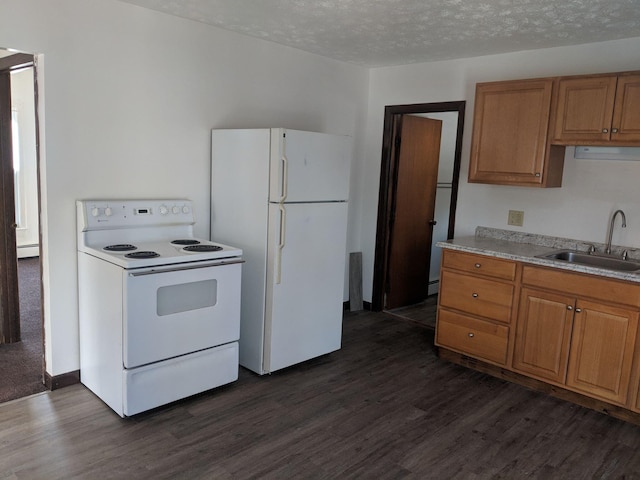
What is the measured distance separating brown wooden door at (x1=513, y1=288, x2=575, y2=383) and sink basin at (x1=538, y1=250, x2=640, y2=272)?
12.4 inches

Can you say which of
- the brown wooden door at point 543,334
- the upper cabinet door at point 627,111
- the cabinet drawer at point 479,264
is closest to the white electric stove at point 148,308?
the cabinet drawer at point 479,264

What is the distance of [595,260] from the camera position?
3.41 metres

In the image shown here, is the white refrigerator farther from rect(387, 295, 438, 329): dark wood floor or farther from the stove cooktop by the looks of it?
rect(387, 295, 438, 329): dark wood floor

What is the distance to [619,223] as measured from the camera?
3.39 metres

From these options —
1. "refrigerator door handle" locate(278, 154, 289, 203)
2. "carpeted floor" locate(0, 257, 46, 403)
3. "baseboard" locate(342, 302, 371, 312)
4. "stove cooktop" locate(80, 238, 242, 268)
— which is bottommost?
"carpeted floor" locate(0, 257, 46, 403)

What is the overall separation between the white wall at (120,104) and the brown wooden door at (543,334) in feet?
7.56

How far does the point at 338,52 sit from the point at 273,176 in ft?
5.18

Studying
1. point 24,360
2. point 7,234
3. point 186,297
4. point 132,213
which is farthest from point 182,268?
point 7,234

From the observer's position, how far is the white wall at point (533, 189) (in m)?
3.36

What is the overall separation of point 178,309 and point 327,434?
1.09 m

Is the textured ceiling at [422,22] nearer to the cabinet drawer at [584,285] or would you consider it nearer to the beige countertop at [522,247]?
the beige countertop at [522,247]

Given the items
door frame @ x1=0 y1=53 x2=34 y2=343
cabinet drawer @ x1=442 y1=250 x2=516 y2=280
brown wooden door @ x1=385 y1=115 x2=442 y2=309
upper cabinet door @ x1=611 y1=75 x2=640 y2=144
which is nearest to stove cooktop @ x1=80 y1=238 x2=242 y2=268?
door frame @ x1=0 y1=53 x2=34 y2=343

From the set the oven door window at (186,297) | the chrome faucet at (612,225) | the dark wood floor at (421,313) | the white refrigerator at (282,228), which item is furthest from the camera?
the dark wood floor at (421,313)

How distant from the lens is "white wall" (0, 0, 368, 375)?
9.29 ft
